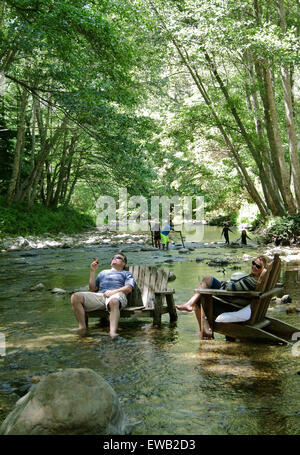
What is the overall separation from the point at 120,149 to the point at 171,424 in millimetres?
12890

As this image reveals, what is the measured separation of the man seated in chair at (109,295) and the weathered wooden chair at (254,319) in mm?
1204

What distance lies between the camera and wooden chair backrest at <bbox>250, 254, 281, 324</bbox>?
5172mm

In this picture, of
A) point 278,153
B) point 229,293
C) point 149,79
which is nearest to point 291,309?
point 229,293

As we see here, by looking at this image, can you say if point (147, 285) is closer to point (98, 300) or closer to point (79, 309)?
point (98, 300)

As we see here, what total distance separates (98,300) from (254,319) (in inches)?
87.4

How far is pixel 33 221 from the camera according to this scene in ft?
79.8

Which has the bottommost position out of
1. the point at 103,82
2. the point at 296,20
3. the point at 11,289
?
the point at 11,289

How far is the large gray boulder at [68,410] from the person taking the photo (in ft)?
9.09

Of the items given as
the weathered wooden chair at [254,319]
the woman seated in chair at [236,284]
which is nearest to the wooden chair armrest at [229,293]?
the weathered wooden chair at [254,319]

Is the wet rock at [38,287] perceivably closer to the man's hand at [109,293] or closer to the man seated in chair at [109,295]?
the man seated in chair at [109,295]

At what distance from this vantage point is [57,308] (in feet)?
25.3

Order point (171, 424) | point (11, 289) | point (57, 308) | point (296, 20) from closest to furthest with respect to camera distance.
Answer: point (171, 424), point (57, 308), point (11, 289), point (296, 20)
